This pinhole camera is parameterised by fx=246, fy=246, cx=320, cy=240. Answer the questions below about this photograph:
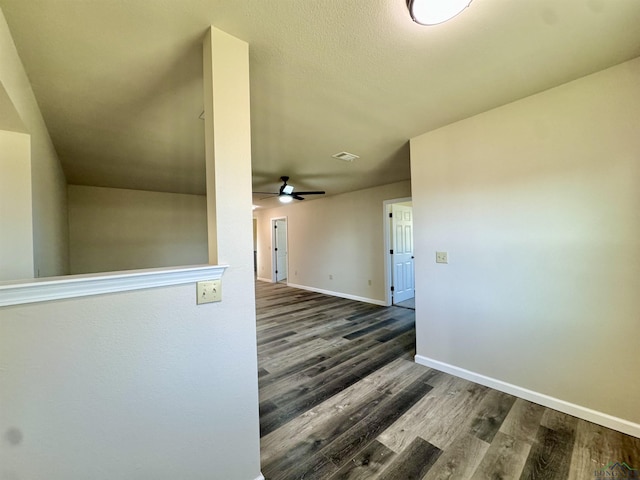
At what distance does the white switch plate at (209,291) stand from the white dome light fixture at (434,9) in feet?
5.18

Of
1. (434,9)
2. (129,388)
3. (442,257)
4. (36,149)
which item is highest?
(434,9)

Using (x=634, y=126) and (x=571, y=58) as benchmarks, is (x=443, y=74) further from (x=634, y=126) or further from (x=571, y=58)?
(x=634, y=126)

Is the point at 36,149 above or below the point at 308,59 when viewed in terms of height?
below

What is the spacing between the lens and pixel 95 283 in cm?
94

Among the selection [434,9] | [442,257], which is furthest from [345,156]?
[434,9]

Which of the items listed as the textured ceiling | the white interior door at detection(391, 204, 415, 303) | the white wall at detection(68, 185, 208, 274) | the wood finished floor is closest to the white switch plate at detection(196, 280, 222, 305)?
the wood finished floor

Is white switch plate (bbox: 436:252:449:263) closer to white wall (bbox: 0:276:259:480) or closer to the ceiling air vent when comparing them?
the ceiling air vent

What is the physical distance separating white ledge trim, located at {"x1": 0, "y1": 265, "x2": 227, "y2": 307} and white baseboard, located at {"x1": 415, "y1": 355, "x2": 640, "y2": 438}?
2391 millimetres

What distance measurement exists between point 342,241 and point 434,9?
4.58 metres

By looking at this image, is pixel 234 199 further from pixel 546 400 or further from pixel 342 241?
pixel 342 241

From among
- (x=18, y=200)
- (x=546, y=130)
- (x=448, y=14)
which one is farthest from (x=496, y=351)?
(x=18, y=200)

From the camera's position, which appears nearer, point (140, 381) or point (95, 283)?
point (95, 283)

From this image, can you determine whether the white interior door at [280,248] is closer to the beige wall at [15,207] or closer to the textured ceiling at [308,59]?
the textured ceiling at [308,59]

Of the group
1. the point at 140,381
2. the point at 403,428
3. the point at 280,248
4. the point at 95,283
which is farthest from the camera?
the point at 280,248
